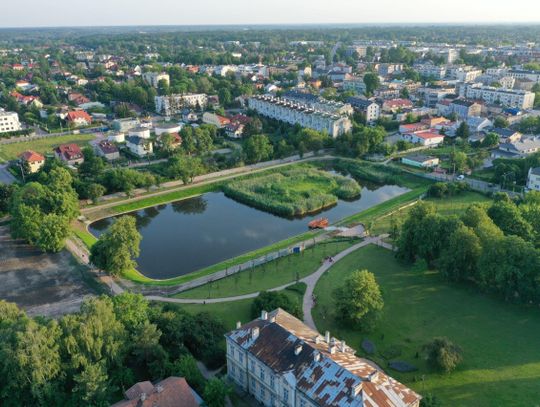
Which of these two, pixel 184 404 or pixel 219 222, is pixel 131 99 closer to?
pixel 219 222

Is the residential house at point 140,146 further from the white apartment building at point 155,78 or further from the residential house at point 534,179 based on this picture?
the white apartment building at point 155,78

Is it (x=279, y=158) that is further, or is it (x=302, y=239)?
(x=279, y=158)

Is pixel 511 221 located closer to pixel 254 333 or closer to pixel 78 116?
pixel 254 333

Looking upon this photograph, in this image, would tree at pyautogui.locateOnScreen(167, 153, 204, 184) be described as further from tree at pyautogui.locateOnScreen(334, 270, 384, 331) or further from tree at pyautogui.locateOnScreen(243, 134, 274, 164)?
tree at pyautogui.locateOnScreen(334, 270, 384, 331)

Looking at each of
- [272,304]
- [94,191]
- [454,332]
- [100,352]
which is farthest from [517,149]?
[100,352]

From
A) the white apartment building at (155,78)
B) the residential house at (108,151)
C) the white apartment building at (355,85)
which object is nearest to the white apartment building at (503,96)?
the white apartment building at (355,85)

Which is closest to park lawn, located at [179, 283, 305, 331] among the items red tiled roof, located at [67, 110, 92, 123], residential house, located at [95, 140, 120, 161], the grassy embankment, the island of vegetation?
the grassy embankment

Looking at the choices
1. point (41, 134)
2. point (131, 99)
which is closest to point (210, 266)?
point (41, 134)
